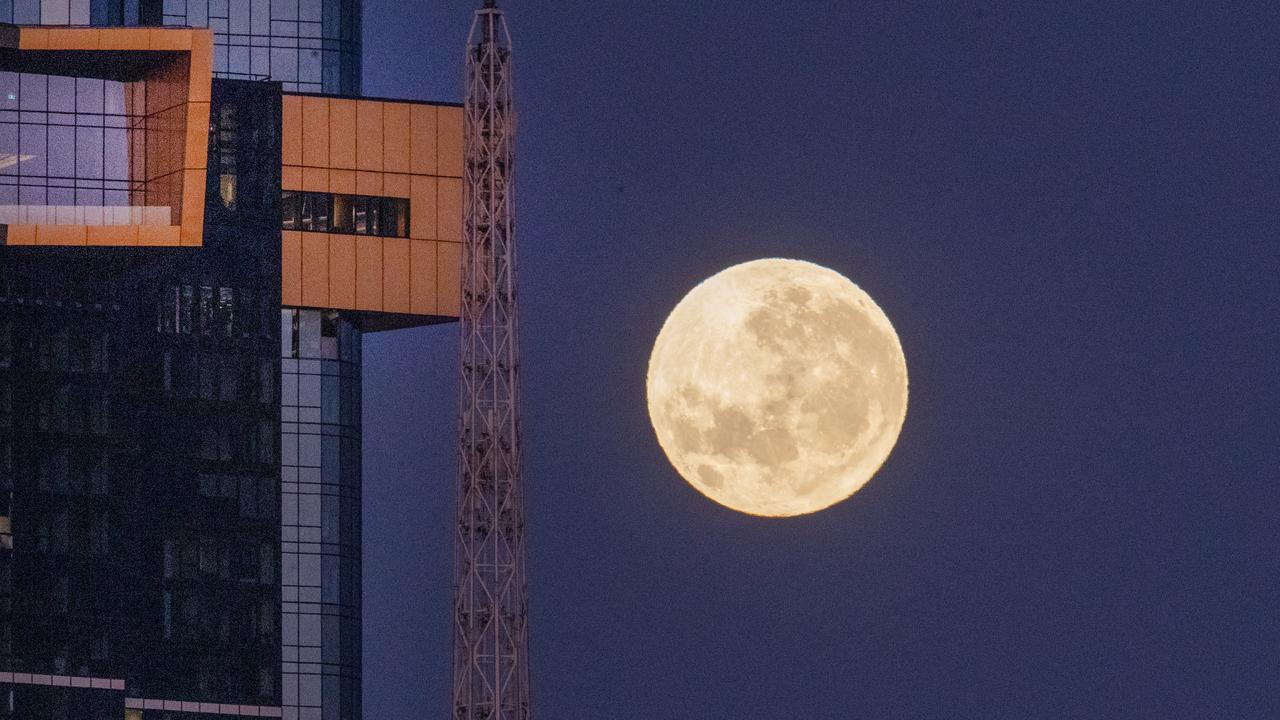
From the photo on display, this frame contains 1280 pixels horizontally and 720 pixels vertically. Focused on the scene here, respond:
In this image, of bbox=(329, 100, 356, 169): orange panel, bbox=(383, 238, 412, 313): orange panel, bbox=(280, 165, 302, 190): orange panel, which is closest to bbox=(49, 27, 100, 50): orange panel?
bbox=(280, 165, 302, 190): orange panel

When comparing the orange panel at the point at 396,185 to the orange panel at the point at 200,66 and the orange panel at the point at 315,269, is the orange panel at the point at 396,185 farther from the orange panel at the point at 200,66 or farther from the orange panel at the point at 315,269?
the orange panel at the point at 200,66

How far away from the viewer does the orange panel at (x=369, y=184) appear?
11494 cm

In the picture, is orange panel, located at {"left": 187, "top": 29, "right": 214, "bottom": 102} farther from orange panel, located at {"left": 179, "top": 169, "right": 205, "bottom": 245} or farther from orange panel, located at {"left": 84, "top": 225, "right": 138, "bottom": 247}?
orange panel, located at {"left": 84, "top": 225, "right": 138, "bottom": 247}

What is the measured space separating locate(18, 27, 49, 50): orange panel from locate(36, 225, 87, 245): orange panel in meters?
8.36

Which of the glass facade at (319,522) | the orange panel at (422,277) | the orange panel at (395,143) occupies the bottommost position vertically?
the glass facade at (319,522)

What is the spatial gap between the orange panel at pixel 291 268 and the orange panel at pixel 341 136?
4.23 metres

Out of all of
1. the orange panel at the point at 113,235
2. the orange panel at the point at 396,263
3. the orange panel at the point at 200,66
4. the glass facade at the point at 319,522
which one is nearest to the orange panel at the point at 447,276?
the orange panel at the point at 396,263

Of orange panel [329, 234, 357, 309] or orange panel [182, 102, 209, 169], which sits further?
orange panel [329, 234, 357, 309]

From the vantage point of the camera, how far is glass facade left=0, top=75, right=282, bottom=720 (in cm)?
11350

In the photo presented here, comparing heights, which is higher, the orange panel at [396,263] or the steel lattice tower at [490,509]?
the orange panel at [396,263]

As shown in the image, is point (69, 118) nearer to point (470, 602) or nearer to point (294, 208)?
point (294, 208)

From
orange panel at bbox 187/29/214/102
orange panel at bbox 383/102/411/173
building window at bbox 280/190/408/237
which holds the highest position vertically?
orange panel at bbox 187/29/214/102

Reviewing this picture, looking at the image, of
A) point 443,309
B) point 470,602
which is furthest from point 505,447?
point 443,309

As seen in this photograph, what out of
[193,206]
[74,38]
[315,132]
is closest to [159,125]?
[193,206]
